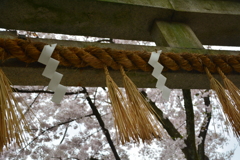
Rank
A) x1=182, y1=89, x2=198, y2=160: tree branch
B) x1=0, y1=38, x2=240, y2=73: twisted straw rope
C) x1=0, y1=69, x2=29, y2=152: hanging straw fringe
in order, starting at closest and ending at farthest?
1. x1=0, y1=69, x2=29, y2=152: hanging straw fringe
2. x1=0, y1=38, x2=240, y2=73: twisted straw rope
3. x1=182, y1=89, x2=198, y2=160: tree branch

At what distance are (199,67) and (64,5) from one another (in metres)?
0.70

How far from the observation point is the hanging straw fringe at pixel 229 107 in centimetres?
81

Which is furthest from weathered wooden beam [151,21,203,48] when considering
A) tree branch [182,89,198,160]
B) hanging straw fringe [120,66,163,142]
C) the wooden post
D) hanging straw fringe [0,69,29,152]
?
tree branch [182,89,198,160]

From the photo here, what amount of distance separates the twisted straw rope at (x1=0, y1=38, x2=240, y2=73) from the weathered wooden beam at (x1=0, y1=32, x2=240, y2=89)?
0.13 ft

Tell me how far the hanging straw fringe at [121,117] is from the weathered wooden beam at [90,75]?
0.30 feet

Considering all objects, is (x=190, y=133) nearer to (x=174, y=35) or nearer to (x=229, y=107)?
(x=174, y=35)

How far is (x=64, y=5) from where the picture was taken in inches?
43.0

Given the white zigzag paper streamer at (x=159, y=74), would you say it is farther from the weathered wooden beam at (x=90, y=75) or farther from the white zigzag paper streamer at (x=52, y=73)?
the white zigzag paper streamer at (x=52, y=73)

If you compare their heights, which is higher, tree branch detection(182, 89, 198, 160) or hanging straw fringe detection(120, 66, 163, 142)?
tree branch detection(182, 89, 198, 160)

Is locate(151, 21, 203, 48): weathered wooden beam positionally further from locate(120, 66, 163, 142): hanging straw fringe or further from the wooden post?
locate(120, 66, 163, 142): hanging straw fringe

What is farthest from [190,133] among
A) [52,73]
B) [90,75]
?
[52,73]

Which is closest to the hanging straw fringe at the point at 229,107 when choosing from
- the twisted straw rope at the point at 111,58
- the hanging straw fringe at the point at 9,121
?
the twisted straw rope at the point at 111,58

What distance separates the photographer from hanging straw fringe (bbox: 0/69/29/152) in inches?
22.3

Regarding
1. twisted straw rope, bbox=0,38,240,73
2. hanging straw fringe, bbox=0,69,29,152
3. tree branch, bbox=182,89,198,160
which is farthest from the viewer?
tree branch, bbox=182,89,198,160
